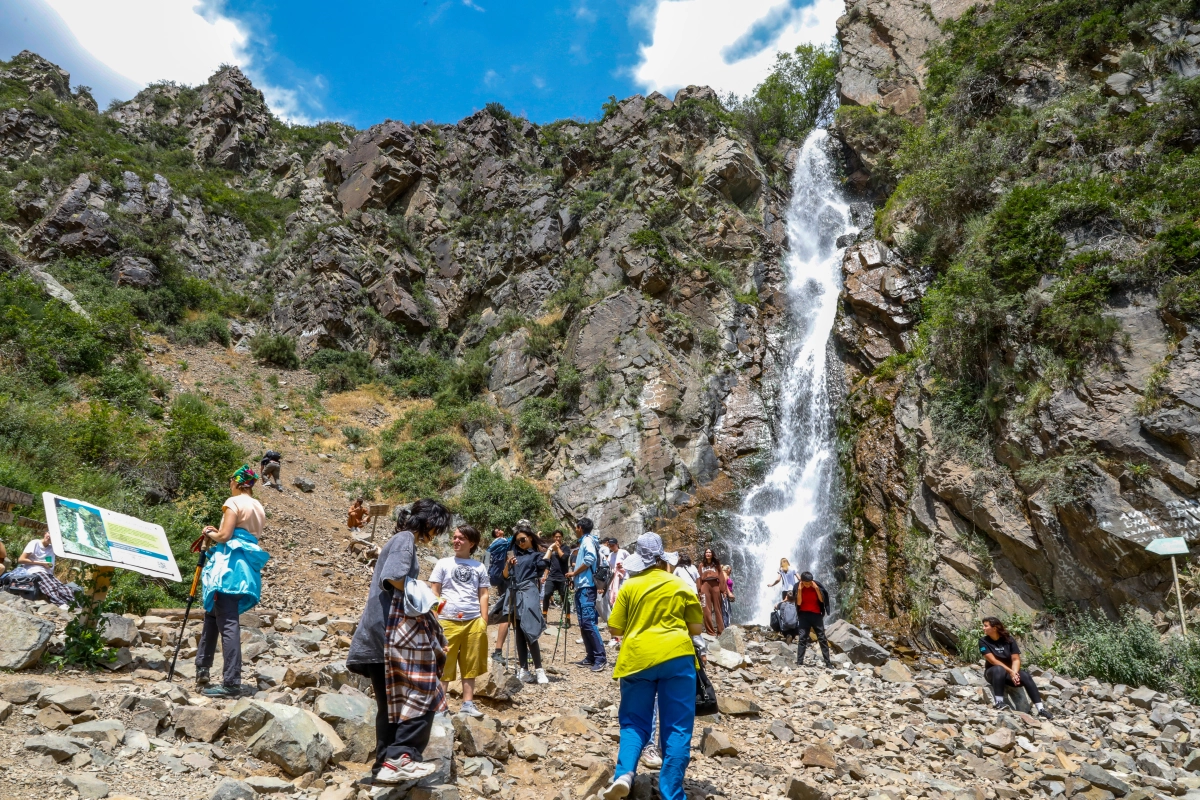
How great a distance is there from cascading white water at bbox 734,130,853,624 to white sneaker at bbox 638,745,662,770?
12170 mm

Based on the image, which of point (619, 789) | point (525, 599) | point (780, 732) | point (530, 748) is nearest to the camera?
point (619, 789)

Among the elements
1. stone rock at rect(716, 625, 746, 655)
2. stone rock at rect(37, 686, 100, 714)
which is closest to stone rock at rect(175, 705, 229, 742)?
stone rock at rect(37, 686, 100, 714)

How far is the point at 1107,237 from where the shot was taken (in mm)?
12156

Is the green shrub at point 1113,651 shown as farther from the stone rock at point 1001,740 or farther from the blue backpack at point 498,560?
the blue backpack at point 498,560

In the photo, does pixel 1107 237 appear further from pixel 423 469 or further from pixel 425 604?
pixel 423 469

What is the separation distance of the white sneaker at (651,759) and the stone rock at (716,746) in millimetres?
603

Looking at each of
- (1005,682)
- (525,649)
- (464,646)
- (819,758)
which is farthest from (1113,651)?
(464,646)

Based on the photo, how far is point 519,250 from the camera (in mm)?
29953

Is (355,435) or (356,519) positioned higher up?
(355,435)

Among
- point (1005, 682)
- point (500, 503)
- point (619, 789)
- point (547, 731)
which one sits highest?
point (500, 503)

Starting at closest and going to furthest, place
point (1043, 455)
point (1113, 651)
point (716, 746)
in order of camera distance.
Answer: point (716, 746) < point (1113, 651) < point (1043, 455)

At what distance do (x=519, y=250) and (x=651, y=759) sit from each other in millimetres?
27713

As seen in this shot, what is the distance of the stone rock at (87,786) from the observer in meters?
3.11

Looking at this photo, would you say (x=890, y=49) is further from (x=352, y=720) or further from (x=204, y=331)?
(x=352, y=720)
